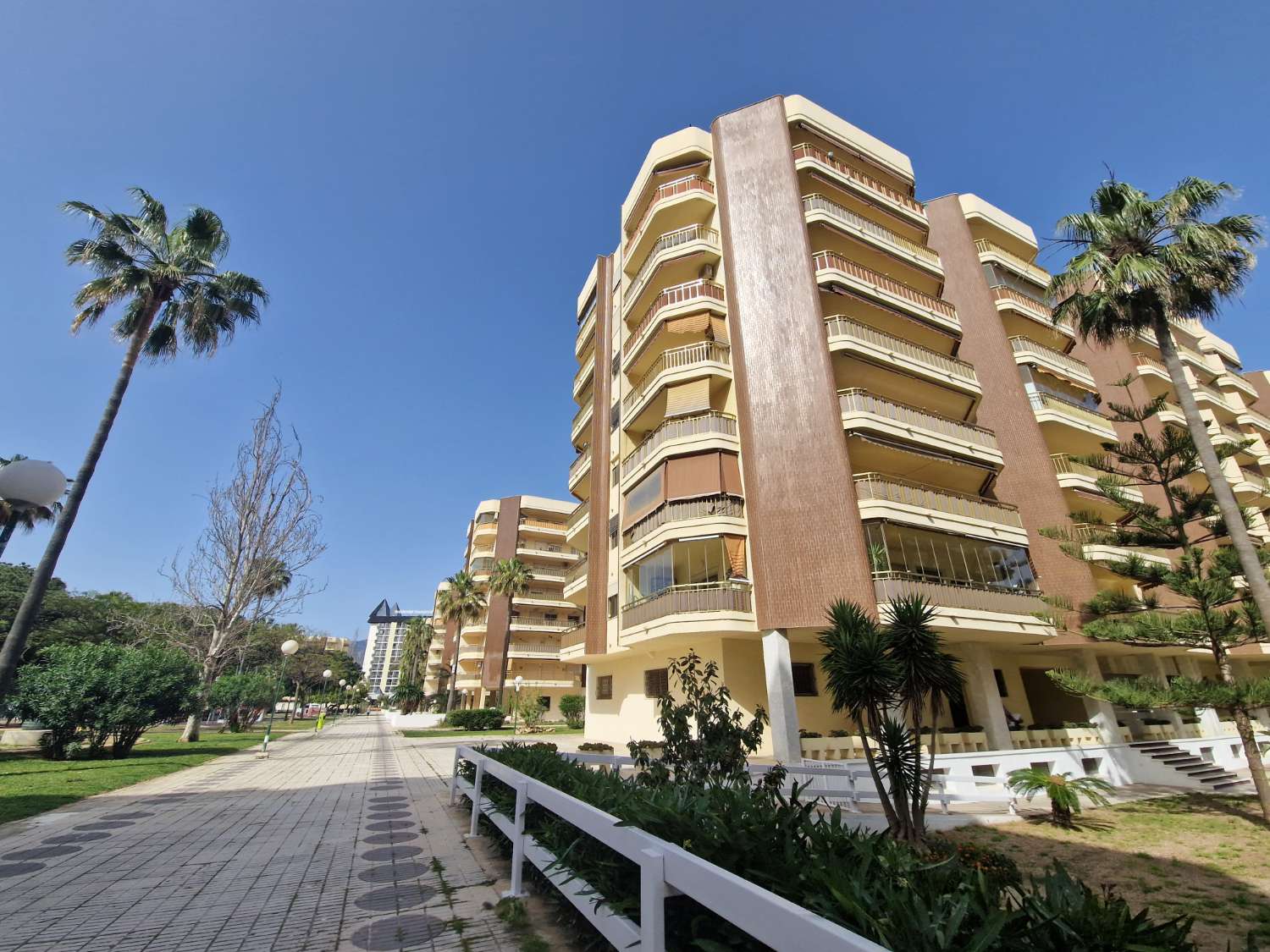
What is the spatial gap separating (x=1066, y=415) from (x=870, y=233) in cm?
1097

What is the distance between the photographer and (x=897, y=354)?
19.4 meters

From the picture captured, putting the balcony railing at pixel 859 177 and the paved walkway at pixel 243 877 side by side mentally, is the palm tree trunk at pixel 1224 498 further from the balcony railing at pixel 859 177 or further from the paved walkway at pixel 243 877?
the paved walkway at pixel 243 877

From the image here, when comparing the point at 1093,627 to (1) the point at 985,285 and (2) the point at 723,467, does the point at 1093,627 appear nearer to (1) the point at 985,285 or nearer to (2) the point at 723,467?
(2) the point at 723,467

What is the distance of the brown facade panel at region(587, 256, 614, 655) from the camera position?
76.8 feet

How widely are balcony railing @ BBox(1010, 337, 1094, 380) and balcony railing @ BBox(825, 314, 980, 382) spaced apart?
3.11 metres

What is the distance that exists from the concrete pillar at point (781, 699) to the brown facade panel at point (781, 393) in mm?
560

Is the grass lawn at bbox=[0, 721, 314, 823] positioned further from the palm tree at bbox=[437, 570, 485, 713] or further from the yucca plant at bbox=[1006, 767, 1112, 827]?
the palm tree at bbox=[437, 570, 485, 713]

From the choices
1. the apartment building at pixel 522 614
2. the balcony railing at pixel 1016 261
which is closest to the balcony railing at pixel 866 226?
the balcony railing at pixel 1016 261

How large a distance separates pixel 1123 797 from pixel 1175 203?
590 inches

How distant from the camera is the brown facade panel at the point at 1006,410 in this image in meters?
18.7

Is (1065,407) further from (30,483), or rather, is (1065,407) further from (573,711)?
(573,711)

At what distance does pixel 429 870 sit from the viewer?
20.0 feet

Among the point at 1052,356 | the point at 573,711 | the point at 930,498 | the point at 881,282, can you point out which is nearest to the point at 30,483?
the point at 930,498

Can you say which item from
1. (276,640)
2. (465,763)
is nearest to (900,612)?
(465,763)
